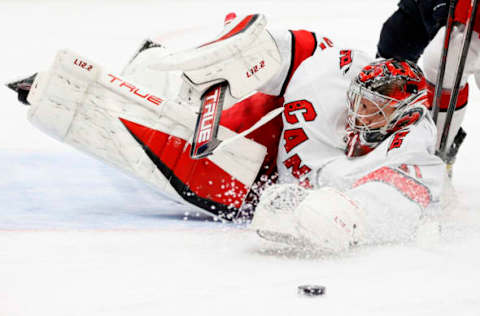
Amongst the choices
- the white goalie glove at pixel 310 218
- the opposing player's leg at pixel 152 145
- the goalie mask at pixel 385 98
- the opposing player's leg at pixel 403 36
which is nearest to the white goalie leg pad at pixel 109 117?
the opposing player's leg at pixel 152 145

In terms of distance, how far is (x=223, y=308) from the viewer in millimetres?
1483

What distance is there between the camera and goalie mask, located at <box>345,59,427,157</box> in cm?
222

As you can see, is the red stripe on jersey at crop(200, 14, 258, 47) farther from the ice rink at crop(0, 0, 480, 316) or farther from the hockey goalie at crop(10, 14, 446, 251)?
the ice rink at crop(0, 0, 480, 316)

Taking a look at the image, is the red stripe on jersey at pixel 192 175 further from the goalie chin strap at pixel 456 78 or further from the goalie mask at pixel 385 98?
the goalie chin strap at pixel 456 78

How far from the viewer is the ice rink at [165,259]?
151 centimetres

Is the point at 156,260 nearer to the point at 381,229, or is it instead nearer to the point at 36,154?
the point at 381,229

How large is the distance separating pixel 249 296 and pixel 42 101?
1.08m

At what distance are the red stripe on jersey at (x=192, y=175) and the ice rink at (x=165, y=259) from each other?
0.25ft

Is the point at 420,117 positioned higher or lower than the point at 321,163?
higher

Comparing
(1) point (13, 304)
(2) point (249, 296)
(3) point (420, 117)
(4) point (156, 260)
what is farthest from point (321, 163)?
(1) point (13, 304)

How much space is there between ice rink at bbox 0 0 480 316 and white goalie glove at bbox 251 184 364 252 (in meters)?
0.05

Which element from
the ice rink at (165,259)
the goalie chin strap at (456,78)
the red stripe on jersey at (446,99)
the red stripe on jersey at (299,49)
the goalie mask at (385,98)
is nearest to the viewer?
the ice rink at (165,259)

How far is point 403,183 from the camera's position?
2090mm

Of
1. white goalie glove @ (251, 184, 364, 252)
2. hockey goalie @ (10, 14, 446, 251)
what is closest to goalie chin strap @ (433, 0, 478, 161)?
hockey goalie @ (10, 14, 446, 251)
